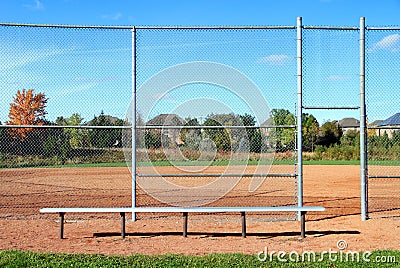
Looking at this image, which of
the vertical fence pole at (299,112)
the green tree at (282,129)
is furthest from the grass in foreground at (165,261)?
the green tree at (282,129)

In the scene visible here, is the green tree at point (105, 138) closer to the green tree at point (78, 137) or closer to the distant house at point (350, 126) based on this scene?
the green tree at point (78, 137)

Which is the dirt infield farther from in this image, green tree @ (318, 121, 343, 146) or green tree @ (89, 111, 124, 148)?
green tree @ (318, 121, 343, 146)

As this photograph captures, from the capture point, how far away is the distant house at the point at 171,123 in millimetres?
12273

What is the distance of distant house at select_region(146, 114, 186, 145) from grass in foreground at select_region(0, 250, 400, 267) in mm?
6226

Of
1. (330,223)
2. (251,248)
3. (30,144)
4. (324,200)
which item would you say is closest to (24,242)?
(251,248)

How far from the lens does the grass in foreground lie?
5770 mm

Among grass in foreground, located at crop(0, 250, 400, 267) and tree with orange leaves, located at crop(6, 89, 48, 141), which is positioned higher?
tree with orange leaves, located at crop(6, 89, 48, 141)

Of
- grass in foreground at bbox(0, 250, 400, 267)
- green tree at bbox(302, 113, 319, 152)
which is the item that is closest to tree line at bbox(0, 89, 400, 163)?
green tree at bbox(302, 113, 319, 152)

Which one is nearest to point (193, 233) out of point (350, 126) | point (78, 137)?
point (350, 126)

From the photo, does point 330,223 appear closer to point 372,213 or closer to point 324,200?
point 372,213

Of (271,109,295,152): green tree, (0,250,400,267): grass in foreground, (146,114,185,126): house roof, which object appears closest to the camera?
(0,250,400,267): grass in foreground

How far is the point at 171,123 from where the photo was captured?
13.7 meters

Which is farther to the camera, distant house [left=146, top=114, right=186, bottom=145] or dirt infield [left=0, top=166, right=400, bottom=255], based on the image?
distant house [left=146, top=114, right=186, bottom=145]

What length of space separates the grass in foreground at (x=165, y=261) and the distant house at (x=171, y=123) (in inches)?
245
